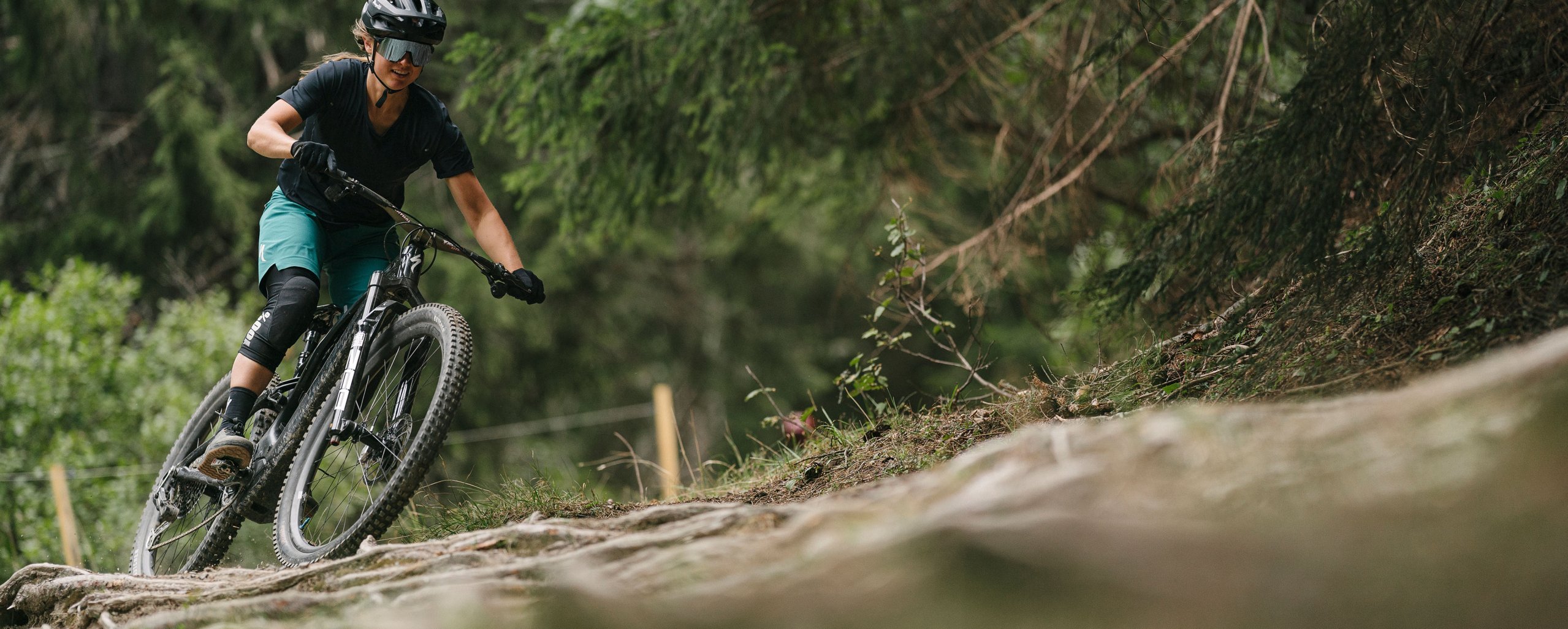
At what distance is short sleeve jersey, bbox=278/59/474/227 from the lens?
414cm

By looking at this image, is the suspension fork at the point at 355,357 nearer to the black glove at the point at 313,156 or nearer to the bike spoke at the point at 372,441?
the bike spoke at the point at 372,441

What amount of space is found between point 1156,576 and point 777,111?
6.44m

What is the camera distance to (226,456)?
4066mm

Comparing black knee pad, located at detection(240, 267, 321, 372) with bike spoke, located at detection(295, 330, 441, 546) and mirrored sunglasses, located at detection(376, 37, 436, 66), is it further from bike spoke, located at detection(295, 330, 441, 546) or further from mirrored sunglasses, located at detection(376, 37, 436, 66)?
mirrored sunglasses, located at detection(376, 37, 436, 66)

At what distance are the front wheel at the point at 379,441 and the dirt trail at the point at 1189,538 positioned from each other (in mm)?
1400

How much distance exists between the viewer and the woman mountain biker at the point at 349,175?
4020 mm

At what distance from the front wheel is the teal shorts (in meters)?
0.47

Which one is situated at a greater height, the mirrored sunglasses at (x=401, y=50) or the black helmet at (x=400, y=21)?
the black helmet at (x=400, y=21)

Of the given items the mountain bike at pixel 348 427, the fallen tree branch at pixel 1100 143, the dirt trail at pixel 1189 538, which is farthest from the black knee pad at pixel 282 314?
the fallen tree branch at pixel 1100 143

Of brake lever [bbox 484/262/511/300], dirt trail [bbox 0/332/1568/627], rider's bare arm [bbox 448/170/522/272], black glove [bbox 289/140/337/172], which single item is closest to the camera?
dirt trail [bbox 0/332/1568/627]

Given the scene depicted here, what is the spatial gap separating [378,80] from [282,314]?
90 centimetres

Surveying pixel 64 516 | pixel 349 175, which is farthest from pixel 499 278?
pixel 64 516

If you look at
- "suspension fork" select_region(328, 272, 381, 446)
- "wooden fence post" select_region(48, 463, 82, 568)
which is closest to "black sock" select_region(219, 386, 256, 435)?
"suspension fork" select_region(328, 272, 381, 446)

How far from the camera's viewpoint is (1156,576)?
1604mm
